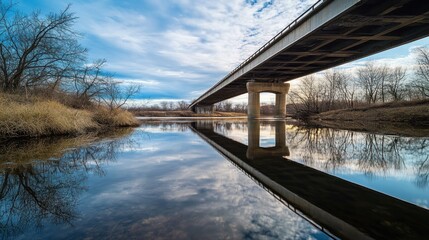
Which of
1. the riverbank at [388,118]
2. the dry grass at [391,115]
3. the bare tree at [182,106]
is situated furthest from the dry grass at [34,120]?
the bare tree at [182,106]

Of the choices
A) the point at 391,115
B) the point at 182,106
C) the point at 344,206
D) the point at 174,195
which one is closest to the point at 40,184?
the point at 174,195

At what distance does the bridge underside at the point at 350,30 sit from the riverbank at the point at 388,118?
24.2 ft

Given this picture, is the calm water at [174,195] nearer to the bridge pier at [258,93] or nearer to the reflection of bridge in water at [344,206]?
the reflection of bridge in water at [344,206]

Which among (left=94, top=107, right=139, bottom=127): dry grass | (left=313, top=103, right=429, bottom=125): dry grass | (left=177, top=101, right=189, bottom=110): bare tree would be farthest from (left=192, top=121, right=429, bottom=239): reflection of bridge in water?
(left=177, top=101, right=189, bottom=110): bare tree

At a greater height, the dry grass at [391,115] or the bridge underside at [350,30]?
the bridge underside at [350,30]

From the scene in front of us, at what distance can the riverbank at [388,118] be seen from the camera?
20000mm

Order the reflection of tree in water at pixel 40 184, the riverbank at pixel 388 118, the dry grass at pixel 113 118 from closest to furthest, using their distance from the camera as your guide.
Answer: the reflection of tree in water at pixel 40 184 → the riverbank at pixel 388 118 → the dry grass at pixel 113 118

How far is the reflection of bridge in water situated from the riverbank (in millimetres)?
15568

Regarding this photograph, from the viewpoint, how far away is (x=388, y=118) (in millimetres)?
27828

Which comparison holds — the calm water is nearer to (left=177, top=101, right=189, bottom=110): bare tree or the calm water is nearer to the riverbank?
the riverbank

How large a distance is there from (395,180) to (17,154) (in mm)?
10428

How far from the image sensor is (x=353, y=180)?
5.13 metres

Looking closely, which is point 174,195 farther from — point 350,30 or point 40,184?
point 350,30

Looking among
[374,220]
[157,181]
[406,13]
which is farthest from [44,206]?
[406,13]
